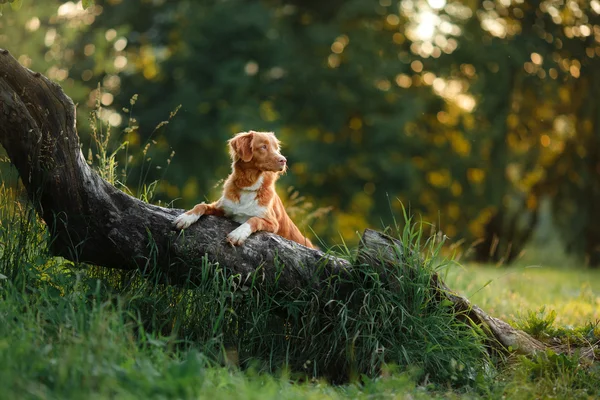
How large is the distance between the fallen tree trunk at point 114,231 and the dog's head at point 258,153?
0.59 meters

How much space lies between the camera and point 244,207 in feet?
17.4

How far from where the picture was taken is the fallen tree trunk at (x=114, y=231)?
476 centimetres

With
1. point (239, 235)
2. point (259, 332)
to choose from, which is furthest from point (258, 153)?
point (259, 332)

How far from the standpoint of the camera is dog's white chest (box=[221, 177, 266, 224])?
208 inches

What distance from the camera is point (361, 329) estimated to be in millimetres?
4680

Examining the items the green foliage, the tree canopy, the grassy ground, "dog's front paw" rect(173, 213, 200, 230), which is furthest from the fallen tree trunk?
the tree canopy

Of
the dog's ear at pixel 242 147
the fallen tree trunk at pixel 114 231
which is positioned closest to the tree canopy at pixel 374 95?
the dog's ear at pixel 242 147

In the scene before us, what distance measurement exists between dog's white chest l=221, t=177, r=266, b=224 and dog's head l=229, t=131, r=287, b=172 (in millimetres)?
170

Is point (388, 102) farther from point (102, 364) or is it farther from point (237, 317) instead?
point (102, 364)

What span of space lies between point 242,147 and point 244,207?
1.51ft

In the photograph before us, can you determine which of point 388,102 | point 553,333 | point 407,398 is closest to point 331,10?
point 388,102

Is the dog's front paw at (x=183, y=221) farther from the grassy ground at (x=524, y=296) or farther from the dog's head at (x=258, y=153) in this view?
the grassy ground at (x=524, y=296)

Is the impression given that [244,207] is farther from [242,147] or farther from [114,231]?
[114,231]

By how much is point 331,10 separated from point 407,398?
46.7ft
